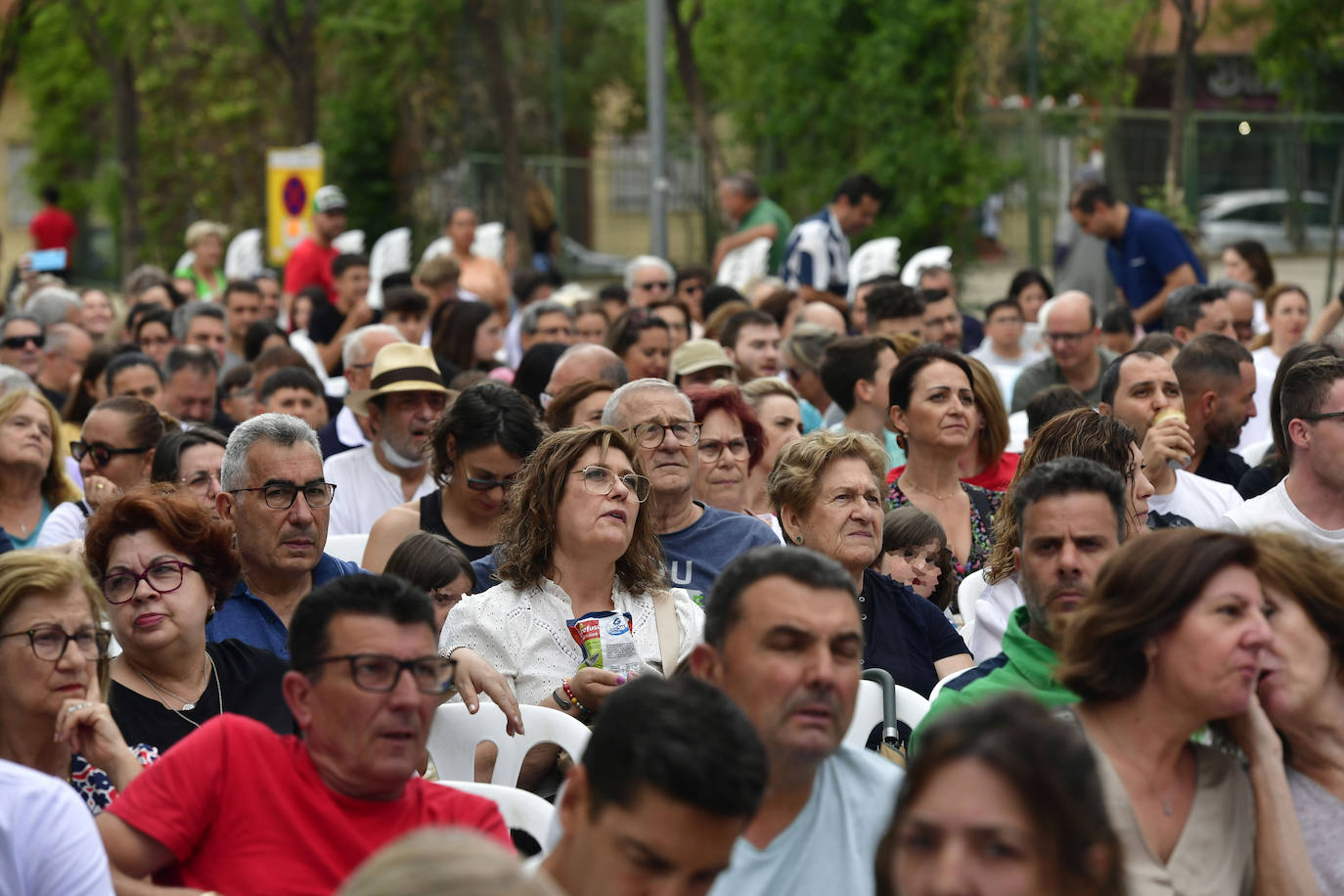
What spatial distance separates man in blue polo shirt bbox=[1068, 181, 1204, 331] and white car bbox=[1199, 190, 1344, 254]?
174 inches

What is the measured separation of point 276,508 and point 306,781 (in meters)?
2.19

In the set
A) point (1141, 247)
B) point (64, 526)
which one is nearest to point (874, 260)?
point (1141, 247)

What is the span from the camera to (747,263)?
13.5 m

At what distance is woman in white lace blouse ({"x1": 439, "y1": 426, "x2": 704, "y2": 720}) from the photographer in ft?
16.1

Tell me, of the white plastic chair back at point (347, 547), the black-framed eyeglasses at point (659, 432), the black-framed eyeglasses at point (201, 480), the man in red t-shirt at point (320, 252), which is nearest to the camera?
the black-framed eyeglasses at point (659, 432)

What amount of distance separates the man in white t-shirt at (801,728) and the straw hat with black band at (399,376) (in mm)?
4137

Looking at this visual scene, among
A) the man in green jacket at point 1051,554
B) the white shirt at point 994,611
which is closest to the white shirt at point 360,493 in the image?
the white shirt at point 994,611

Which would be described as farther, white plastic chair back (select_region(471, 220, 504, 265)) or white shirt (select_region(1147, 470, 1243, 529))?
white plastic chair back (select_region(471, 220, 504, 265))

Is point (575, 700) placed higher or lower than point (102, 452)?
lower

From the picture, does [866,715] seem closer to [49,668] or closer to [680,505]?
[680,505]

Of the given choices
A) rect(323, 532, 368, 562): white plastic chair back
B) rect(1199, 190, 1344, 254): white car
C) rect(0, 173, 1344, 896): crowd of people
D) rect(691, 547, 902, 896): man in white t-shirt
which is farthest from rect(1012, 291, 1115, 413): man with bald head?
rect(1199, 190, 1344, 254): white car

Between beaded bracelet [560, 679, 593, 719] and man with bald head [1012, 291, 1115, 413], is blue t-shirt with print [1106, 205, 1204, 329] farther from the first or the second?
beaded bracelet [560, 679, 593, 719]

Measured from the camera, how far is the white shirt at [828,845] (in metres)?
3.41

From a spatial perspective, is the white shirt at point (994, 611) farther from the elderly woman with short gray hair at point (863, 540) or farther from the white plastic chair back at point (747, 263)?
the white plastic chair back at point (747, 263)
